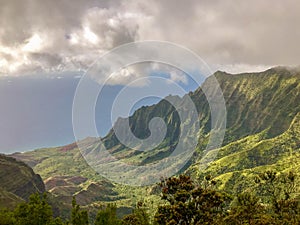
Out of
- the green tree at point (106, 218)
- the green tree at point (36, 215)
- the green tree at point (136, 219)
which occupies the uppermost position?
the green tree at point (36, 215)

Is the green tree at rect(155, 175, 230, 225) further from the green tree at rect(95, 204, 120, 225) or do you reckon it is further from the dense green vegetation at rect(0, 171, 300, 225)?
the green tree at rect(95, 204, 120, 225)

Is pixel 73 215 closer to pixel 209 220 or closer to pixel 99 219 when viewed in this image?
pixel 99 219

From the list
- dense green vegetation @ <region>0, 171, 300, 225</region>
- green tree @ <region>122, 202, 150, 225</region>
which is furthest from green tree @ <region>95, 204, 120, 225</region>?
green tree @ <region>122, 202, 150, 225</region>

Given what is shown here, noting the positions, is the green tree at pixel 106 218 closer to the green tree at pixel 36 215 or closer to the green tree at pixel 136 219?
the green tree at pixel 136 219

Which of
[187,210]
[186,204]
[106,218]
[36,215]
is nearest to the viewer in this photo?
[187,210]

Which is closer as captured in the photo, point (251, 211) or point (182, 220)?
point (182, 220)

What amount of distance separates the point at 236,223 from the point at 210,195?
730 inches

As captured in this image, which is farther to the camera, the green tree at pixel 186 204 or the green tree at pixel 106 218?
the green tree at pixel 106 218

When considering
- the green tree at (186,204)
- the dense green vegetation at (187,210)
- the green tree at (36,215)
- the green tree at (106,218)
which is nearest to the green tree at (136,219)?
the dense green vegetation at (187,210)

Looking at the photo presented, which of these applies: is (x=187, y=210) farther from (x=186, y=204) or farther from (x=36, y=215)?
(x=36, y=215)

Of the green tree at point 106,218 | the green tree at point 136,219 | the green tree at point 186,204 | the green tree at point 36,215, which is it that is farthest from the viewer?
the green tree at point 36,215

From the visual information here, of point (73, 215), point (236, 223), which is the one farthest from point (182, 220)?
point (73, 215)

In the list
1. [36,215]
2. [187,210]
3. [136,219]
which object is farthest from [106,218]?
[187,210]

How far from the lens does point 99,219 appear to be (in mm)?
53625
